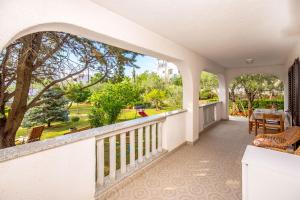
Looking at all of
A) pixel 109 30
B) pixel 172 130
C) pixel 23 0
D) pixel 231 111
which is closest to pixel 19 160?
pixel 23 0

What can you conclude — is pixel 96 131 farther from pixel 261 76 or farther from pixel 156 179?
pixel 261 76

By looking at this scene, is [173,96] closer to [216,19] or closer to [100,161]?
[216,19]

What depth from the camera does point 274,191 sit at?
1432mm

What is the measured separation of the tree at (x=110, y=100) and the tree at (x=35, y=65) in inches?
64.5

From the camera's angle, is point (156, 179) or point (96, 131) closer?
point (96, 131)

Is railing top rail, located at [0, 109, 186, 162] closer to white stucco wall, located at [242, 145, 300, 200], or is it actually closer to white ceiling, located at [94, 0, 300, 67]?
white ceiling, located at [94, 0, 300, 67]

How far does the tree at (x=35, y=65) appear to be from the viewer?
9.90 feet

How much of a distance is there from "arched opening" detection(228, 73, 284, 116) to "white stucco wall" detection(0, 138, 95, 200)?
10.4 metres

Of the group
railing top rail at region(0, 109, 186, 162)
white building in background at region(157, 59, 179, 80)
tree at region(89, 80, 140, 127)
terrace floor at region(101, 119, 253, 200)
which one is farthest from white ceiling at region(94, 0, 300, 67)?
white building in background at region(157, 59, 179, 80)

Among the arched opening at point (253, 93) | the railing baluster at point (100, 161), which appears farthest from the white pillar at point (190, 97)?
the arched opening at point (253, 93)

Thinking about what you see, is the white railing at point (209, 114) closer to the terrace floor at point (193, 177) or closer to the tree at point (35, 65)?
the terrace floor at point (193, 177)

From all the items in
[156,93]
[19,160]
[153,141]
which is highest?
[156,93]

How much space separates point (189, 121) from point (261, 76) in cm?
897

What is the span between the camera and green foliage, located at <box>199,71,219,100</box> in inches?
524
